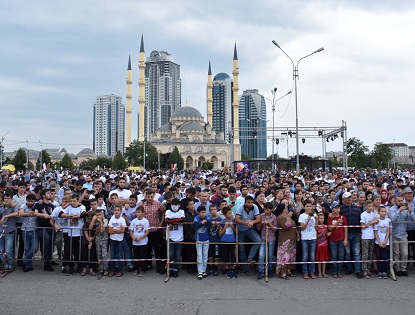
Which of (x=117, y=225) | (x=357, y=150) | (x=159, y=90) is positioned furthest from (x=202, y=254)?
(x=159, y=90)

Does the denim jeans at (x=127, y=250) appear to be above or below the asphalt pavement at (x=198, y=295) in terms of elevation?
above

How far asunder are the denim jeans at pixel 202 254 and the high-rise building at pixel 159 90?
130m

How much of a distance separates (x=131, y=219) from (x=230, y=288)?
2.92 meters

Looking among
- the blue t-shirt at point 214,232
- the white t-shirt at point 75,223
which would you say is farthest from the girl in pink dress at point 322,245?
the white t-shirt at point 75,223

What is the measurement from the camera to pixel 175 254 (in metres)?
8.12

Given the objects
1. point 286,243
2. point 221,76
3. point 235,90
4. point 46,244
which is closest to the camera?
point 286,243

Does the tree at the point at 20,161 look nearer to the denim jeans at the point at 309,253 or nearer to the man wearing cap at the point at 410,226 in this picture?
the denim jeans at the point at 309,253

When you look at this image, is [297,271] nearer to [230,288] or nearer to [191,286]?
[230,288]

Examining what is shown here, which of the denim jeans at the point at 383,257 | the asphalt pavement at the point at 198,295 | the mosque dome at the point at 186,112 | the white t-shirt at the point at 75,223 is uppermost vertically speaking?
the mosque dome at the point at 186,112

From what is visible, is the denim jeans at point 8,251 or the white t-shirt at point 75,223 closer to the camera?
the denim jeans at point 8,251

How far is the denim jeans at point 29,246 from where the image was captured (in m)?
8.18

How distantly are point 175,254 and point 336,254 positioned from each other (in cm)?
328

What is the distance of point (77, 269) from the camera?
8250 millimetres

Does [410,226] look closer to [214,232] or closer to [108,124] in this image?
[214,232]
